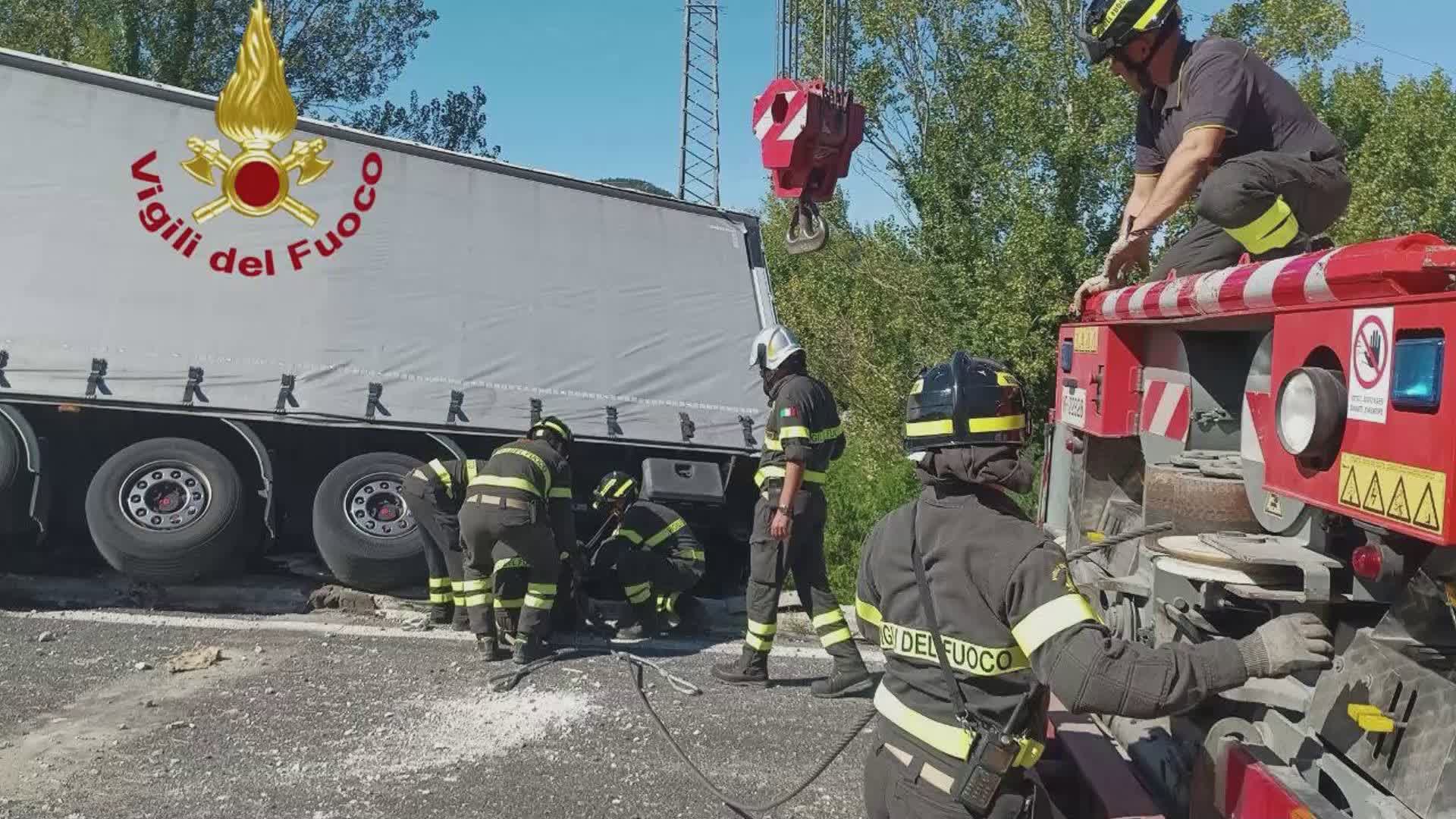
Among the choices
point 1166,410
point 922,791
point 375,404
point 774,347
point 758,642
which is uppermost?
point 774,347

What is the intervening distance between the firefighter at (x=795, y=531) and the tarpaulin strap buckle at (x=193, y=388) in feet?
12.8

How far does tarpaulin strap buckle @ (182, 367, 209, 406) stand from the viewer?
7617 millimetres

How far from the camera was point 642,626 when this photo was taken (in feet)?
23.3

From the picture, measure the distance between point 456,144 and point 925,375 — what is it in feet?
91.7

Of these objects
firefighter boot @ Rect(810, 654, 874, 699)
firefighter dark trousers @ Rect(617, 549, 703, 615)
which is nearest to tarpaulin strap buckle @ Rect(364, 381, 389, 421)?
firefighter dark trousers @ Rect(617, 549, 703, 615)

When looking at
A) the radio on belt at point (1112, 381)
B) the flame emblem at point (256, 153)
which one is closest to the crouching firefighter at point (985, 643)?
the radio on belt at point (1112, 381)

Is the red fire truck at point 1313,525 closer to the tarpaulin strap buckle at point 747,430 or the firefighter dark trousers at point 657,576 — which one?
the firefighter dark trousers at point 657,576

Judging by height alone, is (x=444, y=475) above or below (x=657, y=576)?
above

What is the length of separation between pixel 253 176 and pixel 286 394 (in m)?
1.62

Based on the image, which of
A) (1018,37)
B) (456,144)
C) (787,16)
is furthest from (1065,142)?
(456,144)

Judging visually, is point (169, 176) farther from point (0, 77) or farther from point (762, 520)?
point (762, 520)

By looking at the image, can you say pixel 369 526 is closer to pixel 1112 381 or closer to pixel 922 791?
pixel 1112 381

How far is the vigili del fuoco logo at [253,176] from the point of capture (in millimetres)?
7957

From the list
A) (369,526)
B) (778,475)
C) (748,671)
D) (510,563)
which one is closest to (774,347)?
(778,475)
